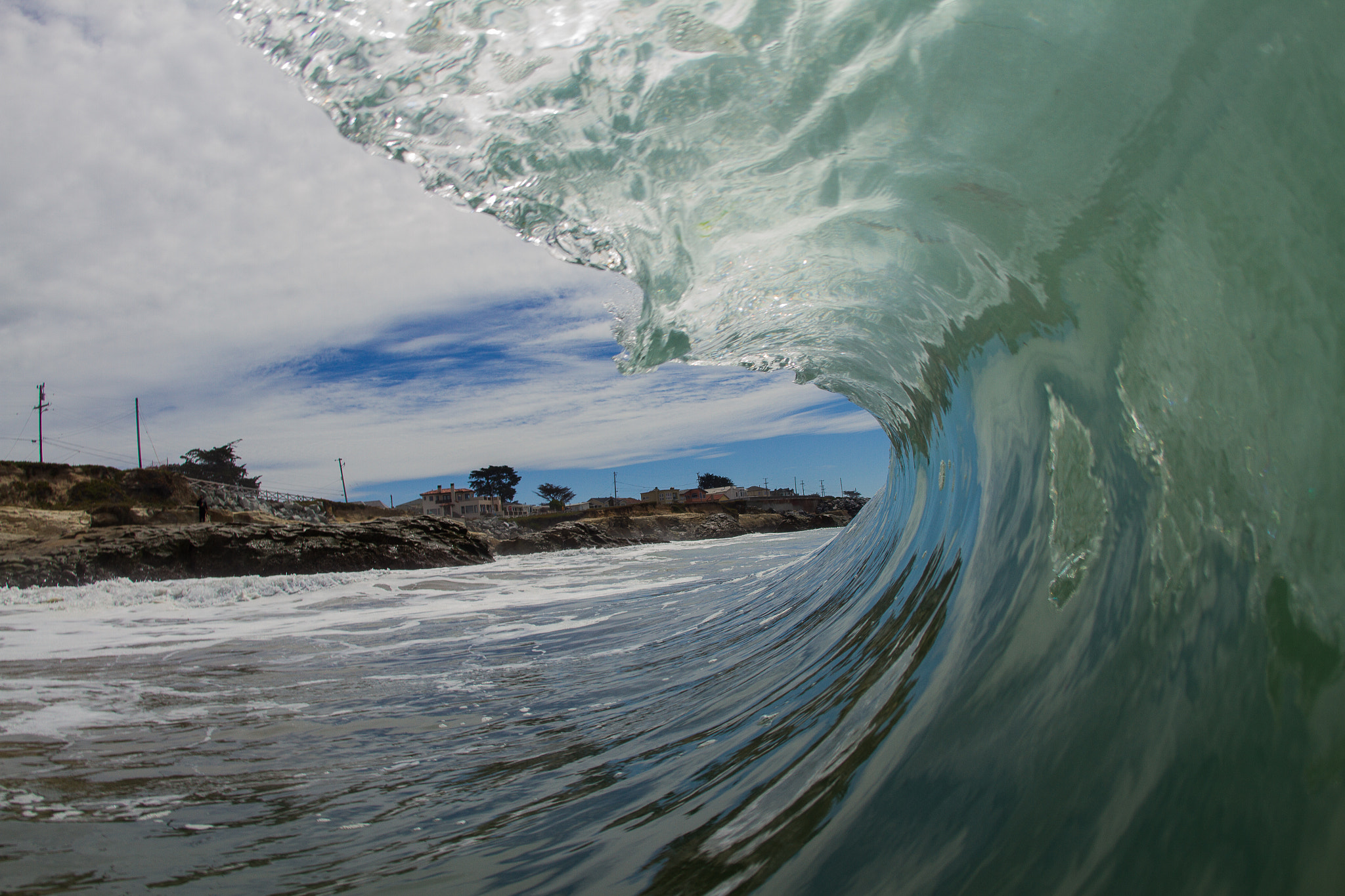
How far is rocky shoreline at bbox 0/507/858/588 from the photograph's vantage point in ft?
48.2

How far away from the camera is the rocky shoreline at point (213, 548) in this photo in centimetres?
1469

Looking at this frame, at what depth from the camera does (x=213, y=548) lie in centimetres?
1605

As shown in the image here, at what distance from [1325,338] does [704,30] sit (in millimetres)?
1644

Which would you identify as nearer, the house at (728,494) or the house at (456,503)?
the house at (728,494)

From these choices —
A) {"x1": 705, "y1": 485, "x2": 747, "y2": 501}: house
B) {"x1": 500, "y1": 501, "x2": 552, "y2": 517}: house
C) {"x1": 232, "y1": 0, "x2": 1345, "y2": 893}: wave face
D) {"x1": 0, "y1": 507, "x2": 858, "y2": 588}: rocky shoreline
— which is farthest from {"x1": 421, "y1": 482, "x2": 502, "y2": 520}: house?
{"x1": 232, "y1": 0, "x2": 1345, "y2": 893}: wave face

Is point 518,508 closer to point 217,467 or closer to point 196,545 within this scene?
point 217,467

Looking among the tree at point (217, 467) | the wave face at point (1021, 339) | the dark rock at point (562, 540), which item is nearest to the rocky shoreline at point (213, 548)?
the dark rock at point (562, 540)

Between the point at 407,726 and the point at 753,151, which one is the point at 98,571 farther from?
the point at 753,151

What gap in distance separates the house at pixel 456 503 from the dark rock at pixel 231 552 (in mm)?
64167

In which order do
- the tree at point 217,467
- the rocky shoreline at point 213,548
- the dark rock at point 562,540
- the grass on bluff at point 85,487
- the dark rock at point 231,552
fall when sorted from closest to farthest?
1. the dark rock at point 231,552
2. the rocky shoreline at point 213,548
3. the grass on bluff at point 85,487
4. the dark rock at point 562,540
5. the tree at point 217,467

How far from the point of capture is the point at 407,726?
3137 millimetres

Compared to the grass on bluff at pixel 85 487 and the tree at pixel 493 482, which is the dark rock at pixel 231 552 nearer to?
the grass on bluff at pixel 85 487

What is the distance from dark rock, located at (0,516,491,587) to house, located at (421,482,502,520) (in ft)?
211

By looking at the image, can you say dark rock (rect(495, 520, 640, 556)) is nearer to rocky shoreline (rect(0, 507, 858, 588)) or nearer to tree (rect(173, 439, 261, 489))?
rocky shoreline (rect(0, 507, 858, 588))
